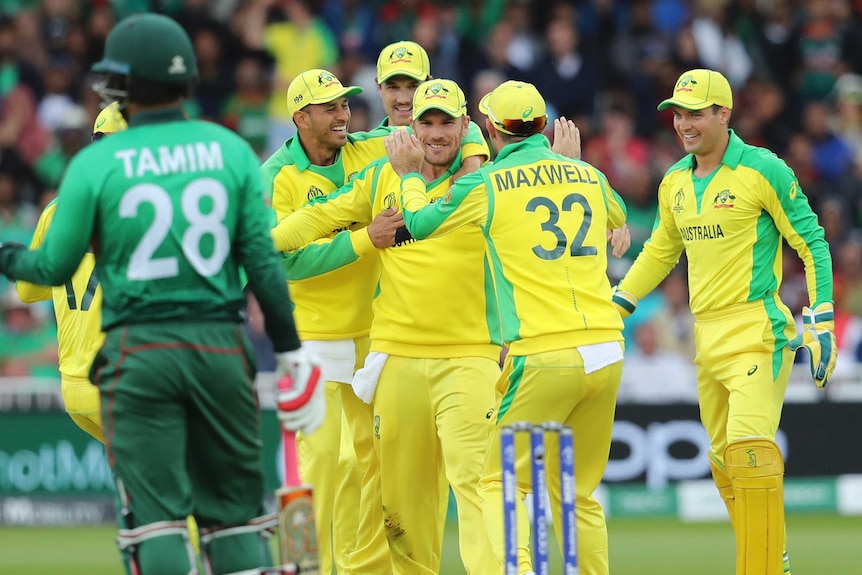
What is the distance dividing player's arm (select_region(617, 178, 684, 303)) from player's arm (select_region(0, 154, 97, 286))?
399cm

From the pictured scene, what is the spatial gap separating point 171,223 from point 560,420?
2.33 m

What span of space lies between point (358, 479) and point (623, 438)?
530cm

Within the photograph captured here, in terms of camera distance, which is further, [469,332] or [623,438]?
[623,438]

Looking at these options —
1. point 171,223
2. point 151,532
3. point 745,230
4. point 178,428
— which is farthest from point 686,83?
point 151,532

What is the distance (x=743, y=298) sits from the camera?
8.09 meters

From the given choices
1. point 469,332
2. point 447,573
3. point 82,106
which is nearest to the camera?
point 469,332

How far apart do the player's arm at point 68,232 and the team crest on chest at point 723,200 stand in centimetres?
388

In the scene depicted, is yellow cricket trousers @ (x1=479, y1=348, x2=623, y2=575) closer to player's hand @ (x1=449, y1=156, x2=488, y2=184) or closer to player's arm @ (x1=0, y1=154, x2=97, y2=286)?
player's hand @ (x1=449, y1=156, x2=488, y2=184)

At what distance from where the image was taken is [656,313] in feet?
46.4

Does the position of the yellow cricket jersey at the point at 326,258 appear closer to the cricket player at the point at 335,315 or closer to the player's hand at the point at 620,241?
the cricket player at the point at 335,315

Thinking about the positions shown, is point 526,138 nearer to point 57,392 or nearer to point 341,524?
point 341,524

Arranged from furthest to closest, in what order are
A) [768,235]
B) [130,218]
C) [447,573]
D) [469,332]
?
[447,573]
[768,235]
[469,332]
[130,218]

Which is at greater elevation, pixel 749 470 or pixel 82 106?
pixel 82 106

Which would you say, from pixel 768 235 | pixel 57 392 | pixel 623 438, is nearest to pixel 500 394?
pixel 768 235
